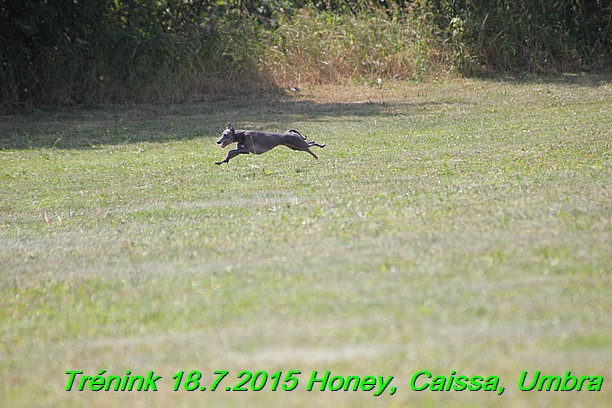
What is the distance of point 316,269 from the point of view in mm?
5484

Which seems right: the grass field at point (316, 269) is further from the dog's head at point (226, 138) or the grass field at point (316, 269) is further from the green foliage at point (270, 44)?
the green foliage at point (270, 44)

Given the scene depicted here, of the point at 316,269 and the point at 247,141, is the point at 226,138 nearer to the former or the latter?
the point at 247,141

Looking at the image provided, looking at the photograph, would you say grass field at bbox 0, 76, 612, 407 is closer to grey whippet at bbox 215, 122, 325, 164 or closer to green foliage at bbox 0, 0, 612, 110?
grey whippet at bbox 215, 122, 325, 164

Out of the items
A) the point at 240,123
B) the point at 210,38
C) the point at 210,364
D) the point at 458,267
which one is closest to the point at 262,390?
the point at 210,364

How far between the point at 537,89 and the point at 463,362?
50.6 ft

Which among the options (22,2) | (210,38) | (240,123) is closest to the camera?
(240,123)

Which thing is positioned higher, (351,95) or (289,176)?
(289,176)

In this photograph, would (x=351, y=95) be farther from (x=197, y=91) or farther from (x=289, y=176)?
(x=289, y=176)

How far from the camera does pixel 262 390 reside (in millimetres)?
3881

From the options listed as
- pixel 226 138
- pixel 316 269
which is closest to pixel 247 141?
pixel 226 138

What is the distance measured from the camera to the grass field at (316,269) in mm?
4043

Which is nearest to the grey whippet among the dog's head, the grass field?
the dog's head

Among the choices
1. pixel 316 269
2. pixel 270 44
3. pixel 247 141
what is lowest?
pixel 270 44

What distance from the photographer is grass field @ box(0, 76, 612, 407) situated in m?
4.04
